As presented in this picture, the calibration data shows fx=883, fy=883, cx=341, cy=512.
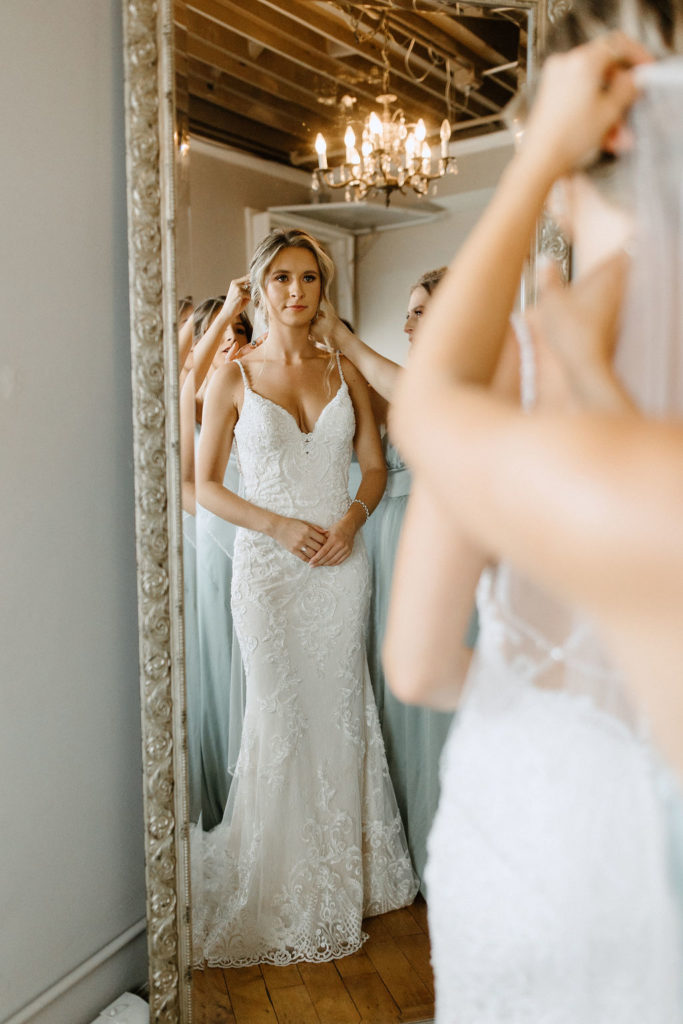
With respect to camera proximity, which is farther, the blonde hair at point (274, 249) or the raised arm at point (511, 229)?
the blonde hair at point (274, 249)

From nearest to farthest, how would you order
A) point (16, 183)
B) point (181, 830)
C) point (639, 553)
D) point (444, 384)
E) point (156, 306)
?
point (639, 553) → point (444, 384) → point (16, 183) → point (156, 306) → point (181, 830)

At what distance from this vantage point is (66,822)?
5.89 ft

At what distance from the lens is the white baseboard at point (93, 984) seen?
1739mm

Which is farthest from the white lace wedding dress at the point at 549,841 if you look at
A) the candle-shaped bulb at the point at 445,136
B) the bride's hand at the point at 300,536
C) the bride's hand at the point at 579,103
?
the candle-shaped bulb at the point at 445,136

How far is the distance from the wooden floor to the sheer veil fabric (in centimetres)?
115

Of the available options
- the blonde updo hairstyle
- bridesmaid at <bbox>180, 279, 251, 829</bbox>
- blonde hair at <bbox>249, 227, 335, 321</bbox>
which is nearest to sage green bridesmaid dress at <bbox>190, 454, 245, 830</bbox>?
bridesmaid at <bbox>180, 279, 251, 829</bbox>

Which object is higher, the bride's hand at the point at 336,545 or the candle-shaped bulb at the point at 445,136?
the candle-shaped bulb at the point at 445,136

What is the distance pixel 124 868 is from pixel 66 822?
0.71 feet

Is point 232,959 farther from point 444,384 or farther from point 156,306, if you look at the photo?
point 444,384

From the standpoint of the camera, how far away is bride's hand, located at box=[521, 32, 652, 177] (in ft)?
2.42

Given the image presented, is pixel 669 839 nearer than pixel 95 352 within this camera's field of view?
Yes

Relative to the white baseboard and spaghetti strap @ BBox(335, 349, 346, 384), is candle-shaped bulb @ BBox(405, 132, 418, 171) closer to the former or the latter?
spaghetti strap @ BBox(335, 349, 346, 384)

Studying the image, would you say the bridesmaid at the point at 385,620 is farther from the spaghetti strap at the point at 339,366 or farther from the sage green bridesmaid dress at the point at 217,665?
the sage green bridesmaid dress at the point at 217,665

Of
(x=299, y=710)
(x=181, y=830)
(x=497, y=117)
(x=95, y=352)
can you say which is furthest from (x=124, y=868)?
(x=497, y=117)
